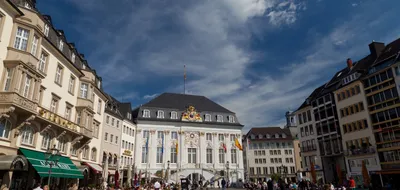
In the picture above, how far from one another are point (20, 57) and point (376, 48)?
168 feet

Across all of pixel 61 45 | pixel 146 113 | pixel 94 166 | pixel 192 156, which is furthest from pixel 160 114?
pixel 61 45

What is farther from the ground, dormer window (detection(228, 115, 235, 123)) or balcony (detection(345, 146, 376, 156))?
dormer window (detection(228, 115, 235, 123))

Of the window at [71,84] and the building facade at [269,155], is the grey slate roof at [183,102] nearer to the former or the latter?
the building facade at [269,155]

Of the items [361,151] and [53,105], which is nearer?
[53,105]

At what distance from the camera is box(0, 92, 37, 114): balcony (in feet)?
60.0

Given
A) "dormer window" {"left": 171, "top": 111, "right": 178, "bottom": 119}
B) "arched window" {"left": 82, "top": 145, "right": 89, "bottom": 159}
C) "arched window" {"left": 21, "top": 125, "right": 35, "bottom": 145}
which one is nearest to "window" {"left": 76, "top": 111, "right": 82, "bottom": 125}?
"arched window" {"left": 82, "top": 145, "right": 89, "bottom": 159}

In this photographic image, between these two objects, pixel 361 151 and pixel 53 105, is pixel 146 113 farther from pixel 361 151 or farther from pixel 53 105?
pixel 361 151

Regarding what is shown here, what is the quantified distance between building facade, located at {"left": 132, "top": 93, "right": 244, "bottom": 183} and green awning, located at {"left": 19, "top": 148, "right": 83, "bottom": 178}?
94.9 ft

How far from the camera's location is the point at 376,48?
46062 millimetres

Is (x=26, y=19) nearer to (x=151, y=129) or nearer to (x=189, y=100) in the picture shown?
(x=151, y=129)

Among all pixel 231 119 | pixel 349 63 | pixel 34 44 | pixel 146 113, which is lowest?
pixel 34 44

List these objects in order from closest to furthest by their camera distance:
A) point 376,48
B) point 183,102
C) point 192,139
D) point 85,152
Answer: point 85,152
point 376,48
point 192,139
point 183,102

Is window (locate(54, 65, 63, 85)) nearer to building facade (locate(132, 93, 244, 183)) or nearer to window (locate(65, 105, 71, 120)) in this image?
window (locate(65, 105, 71, 120))

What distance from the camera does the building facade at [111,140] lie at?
4118 cm
